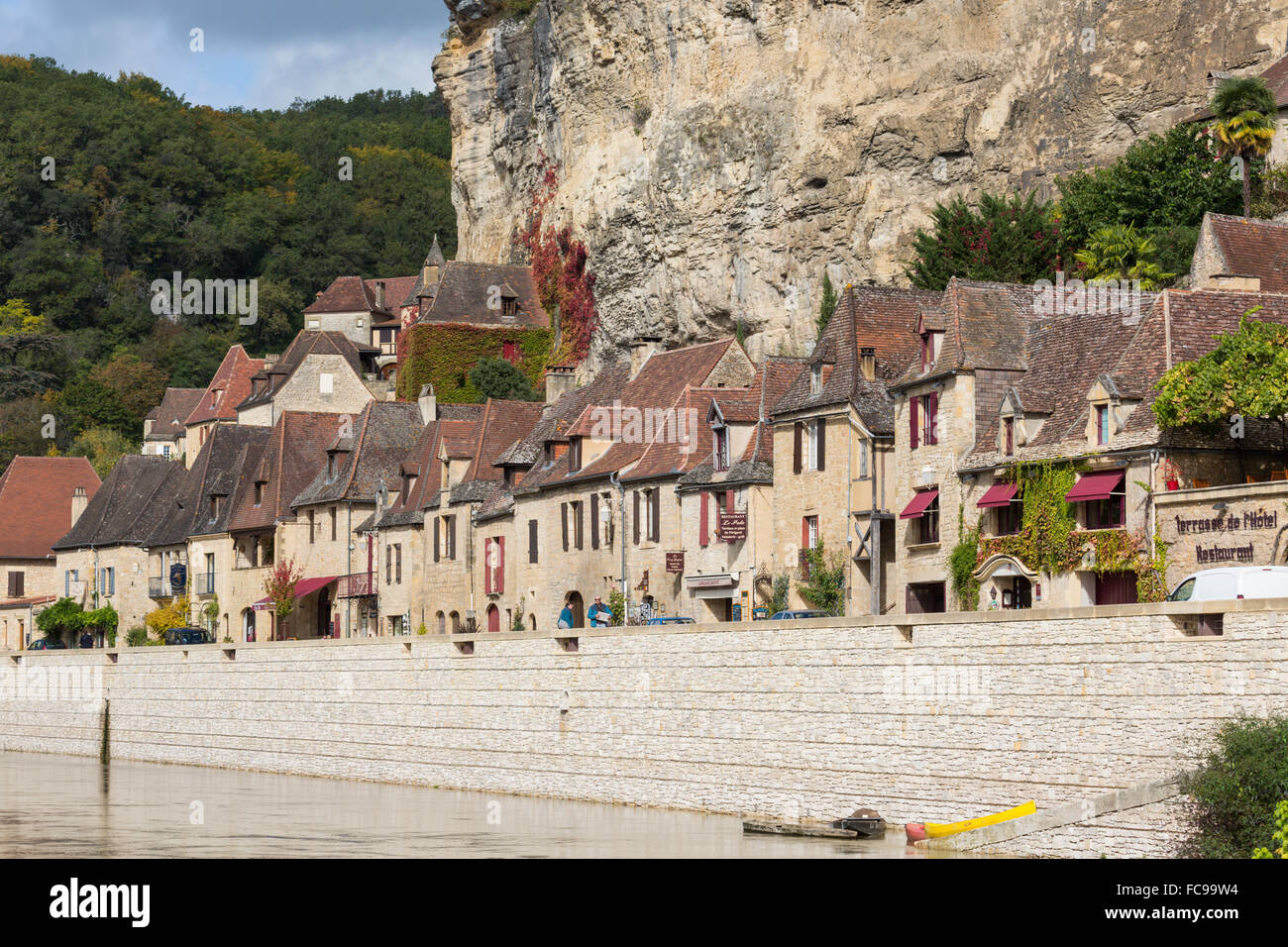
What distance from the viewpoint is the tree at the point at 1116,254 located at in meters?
49.7

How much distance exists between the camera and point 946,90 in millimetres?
65438

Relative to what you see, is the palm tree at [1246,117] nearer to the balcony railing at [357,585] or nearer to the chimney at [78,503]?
the balcony railing at [357,585]

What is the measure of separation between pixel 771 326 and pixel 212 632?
945 inches

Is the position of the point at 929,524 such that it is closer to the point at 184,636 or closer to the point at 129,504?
the point at 184,636

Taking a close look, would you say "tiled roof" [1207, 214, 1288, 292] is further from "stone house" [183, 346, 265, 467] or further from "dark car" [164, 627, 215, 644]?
"stone house" [183, 346, 265, 467]

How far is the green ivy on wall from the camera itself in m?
84.2

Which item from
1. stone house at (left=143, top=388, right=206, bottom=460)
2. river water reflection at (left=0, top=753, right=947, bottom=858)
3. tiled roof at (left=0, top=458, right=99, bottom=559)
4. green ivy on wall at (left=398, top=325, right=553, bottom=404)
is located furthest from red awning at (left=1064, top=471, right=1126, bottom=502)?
stone house at (left=143, top=388, right=206, bottom=460)

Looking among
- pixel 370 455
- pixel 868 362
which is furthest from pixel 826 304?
pixel 370 455

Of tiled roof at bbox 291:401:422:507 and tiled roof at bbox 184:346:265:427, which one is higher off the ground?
tiled roof at bbox 184:346:265:427

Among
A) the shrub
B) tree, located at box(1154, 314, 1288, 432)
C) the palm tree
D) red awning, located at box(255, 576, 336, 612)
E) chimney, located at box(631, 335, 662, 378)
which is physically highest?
the palm tree

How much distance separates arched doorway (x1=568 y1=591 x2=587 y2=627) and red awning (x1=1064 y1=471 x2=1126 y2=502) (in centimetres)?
1990

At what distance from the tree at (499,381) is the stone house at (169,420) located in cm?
2462
